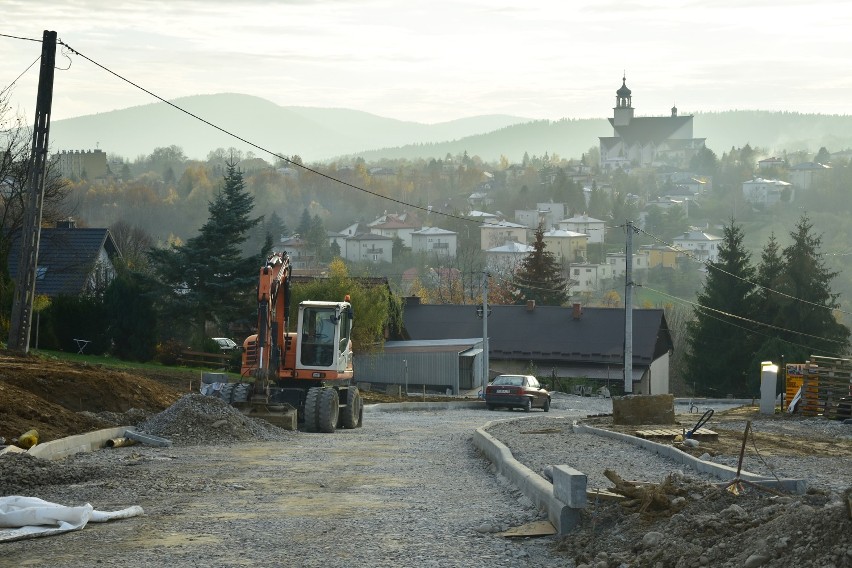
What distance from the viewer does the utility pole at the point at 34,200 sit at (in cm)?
2933

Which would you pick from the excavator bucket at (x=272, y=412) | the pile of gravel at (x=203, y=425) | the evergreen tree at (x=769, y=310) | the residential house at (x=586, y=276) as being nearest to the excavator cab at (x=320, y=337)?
the excavator bucket at (x=272, y=412)

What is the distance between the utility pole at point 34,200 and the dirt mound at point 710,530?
68.2ft

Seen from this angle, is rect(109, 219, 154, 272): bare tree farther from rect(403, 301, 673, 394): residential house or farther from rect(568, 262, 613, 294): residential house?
rect(568, 262, 613, 294): residential house

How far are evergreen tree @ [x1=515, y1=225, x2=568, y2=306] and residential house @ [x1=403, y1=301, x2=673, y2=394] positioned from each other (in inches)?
819

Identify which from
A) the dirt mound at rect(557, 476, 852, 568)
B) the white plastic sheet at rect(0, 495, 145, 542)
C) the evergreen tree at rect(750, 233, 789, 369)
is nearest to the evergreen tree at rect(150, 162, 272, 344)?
the evergreen tree at rect(750, 233, 789, 369)

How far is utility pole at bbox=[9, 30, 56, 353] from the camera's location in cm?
2933

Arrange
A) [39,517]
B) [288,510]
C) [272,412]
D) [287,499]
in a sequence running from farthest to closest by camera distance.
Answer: [272,412]
[287,499]
[288,510]
[39,517]

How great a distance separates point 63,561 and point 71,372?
17.9 metres

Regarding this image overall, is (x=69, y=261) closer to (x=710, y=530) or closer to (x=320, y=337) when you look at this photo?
(x=320, y=337)

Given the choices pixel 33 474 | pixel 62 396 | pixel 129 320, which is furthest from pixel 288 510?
pixel 129 320

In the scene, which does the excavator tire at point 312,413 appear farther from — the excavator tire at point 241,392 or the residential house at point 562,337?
the residential house at point 562,337

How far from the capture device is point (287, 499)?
569 inches

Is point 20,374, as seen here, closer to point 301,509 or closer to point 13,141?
point 301,509

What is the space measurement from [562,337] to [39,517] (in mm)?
69962
